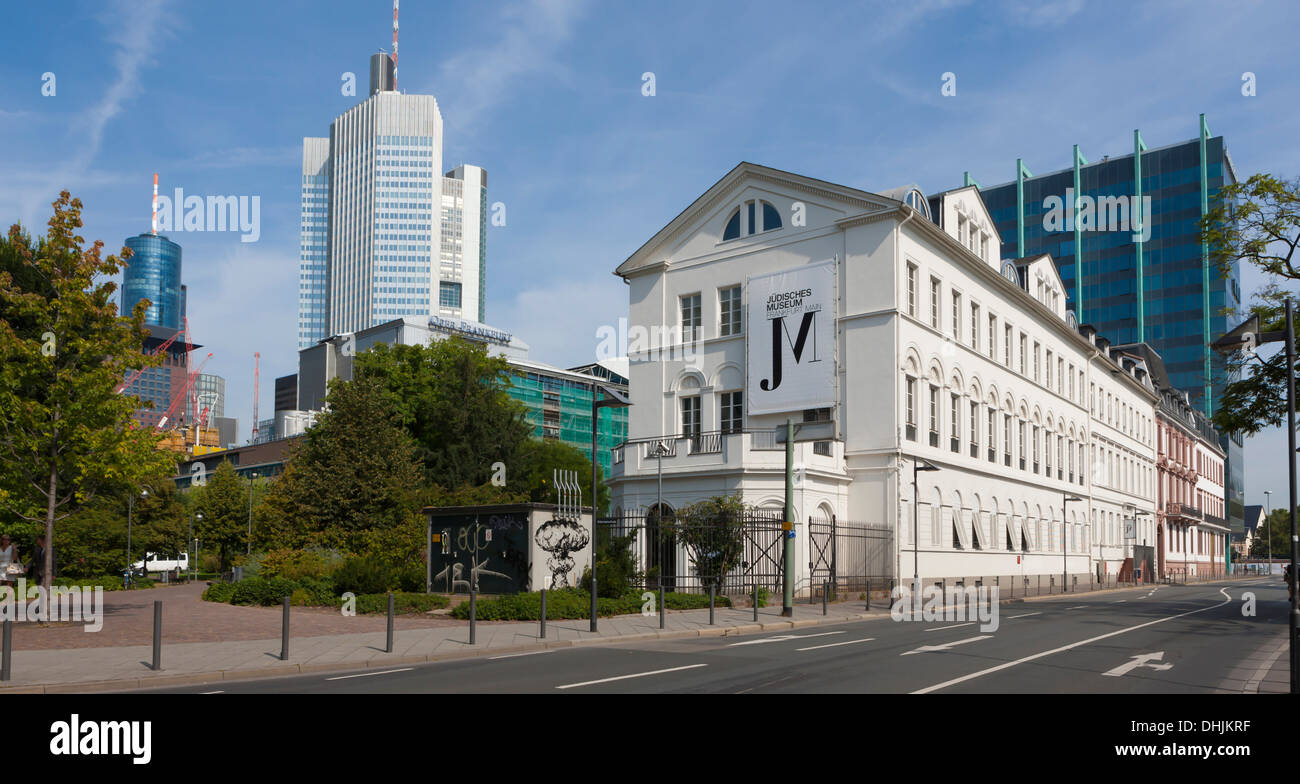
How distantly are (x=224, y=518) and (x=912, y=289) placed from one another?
1837 inches

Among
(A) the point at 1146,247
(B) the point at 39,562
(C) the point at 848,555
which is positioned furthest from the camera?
(A) the point at 1146,247

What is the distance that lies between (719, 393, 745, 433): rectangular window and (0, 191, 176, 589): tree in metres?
23.2

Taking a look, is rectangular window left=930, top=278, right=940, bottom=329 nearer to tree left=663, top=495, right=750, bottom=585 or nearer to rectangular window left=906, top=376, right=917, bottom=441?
rectangular window left=906, top=376, right=917, bottom=441

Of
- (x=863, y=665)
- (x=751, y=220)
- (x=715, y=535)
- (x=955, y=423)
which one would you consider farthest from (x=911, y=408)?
(x=863, y=665)

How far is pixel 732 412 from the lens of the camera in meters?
42.1

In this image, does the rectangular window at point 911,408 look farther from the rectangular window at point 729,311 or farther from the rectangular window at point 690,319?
the rectangular window at point 690,319

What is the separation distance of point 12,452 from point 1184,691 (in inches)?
914

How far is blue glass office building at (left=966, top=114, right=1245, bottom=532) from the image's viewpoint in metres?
120

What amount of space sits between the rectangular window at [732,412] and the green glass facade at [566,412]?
77571mm

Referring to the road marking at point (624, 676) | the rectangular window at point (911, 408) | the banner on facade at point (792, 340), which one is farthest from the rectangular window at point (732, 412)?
the road marking at point (624, 676)

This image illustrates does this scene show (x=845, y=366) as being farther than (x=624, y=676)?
Yes

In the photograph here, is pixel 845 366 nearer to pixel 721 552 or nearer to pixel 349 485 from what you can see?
pixel 721 552

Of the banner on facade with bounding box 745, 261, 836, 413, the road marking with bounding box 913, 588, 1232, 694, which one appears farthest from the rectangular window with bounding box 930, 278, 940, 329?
the road marking with bounding box 913, 588, 1232, 694
